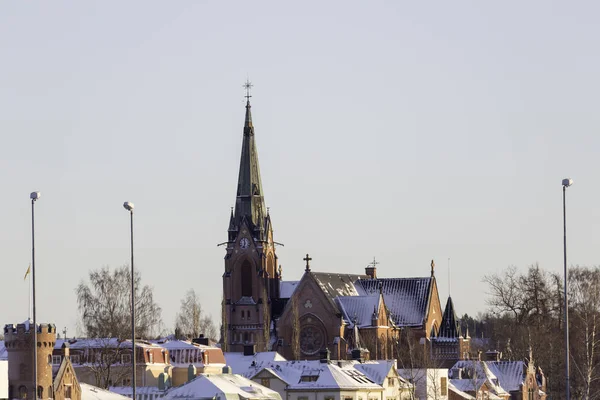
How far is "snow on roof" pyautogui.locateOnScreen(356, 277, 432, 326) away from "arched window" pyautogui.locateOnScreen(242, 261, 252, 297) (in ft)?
37.7

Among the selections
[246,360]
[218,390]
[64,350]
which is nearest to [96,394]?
[64,350]

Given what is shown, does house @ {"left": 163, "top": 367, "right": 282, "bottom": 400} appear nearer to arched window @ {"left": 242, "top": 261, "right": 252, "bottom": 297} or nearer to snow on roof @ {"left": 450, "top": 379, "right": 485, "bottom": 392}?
snow on roof @ {"left": 450, "top": 379, "right": 485, "bottom": 392}

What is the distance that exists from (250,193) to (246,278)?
880 cm

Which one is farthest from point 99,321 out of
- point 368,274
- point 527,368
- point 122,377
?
point 368,274

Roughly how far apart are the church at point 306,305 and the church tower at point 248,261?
0.10 metres

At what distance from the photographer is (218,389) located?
10288 centimetres

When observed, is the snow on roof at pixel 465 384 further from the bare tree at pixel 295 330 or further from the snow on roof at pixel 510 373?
the bare tree at pixel 295 330

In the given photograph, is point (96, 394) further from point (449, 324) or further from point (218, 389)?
point (449, 324)

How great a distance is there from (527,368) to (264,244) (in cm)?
4749

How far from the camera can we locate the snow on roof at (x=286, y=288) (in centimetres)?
18850

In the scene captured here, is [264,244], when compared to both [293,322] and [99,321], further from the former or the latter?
[99,321]

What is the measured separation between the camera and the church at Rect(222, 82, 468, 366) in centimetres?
A: 17650

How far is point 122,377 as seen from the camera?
128 m

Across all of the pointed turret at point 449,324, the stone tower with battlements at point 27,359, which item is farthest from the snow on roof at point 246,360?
the pointed turret at point 449,324
